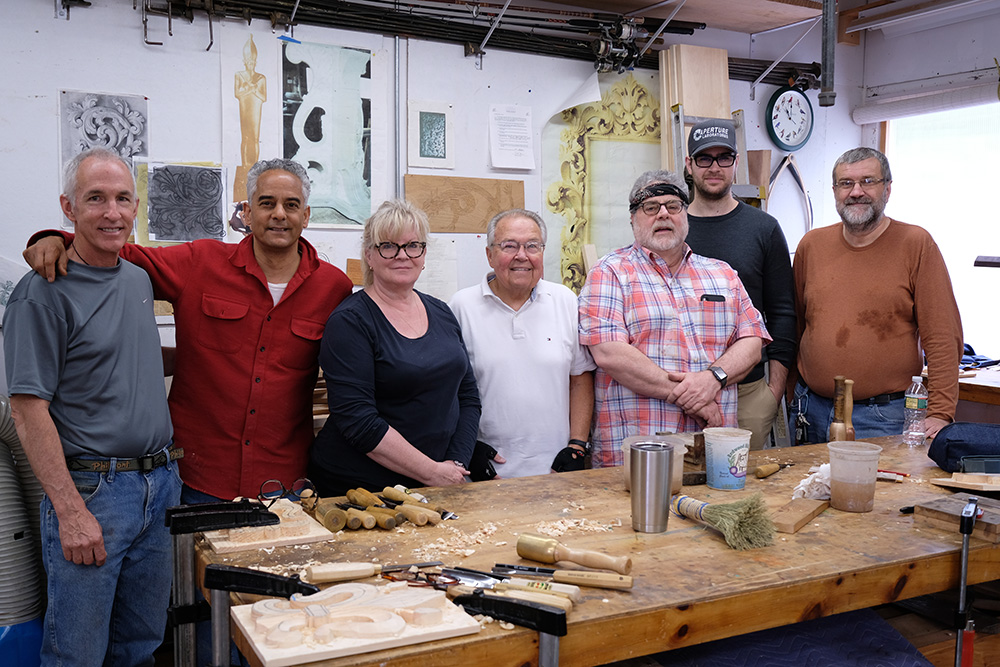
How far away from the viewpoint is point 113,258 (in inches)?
88.7

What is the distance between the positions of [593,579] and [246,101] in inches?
118

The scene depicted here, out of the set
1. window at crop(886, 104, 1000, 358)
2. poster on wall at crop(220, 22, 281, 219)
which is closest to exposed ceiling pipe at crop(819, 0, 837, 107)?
poster on wall at crop(220, 22, 281, 219)

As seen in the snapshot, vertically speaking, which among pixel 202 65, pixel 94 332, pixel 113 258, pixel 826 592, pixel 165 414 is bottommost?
pixel 826 592

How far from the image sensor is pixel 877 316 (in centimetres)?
319

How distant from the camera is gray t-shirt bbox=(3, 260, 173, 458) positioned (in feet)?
6.74

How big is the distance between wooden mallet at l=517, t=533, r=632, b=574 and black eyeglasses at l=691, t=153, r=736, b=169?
2.16 m

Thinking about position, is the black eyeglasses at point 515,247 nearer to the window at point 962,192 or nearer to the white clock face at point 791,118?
the white clock face at point 791,118

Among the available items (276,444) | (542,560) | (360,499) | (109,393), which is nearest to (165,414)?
(109,393)

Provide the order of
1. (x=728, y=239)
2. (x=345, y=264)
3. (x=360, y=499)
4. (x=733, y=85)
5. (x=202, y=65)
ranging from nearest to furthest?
1. (x=360, y=499)
2. (x=728, y=239)
3. (x=202, y=65)
4. (x=345, y=264)
5. (x=733, y=85)

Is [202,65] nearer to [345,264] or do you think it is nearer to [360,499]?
[345,264]

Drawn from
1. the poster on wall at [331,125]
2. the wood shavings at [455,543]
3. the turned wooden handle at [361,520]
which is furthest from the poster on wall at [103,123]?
the wood shavings at [455,543]

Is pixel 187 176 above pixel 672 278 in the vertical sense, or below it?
above

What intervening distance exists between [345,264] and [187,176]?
83 cm

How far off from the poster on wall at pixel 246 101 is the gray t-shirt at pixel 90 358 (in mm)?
1501
